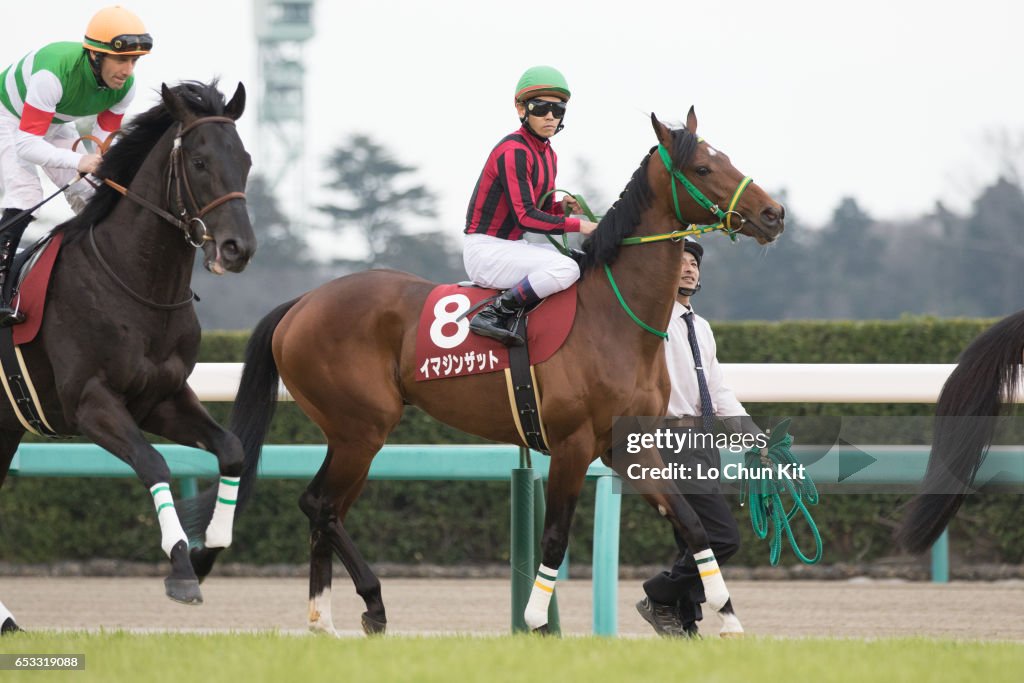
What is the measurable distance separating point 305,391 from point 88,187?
48.2 inches

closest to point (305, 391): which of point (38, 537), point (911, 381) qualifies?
point (911, 381)

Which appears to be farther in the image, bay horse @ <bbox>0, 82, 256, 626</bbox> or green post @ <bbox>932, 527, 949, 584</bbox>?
green post @ <bbox>932, 527, 949, 584</bbox>

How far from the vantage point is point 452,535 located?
29.3 feet

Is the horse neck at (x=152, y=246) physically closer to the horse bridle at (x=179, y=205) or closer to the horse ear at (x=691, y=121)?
the horse bridle at (x=179, y=205)

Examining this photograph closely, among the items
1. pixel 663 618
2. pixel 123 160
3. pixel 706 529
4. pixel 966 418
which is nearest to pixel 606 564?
pixel 663 618

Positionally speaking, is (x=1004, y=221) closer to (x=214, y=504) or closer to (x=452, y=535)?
(x=452, y=535)

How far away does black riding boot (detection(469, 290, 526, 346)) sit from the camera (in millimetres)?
5254

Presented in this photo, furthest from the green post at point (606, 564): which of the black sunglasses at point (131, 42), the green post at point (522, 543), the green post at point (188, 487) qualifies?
the green post at point (188, 487)

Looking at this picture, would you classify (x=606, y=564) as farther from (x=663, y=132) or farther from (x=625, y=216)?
(x=663, y=132)

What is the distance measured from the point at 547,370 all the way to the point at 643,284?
0.50 meters

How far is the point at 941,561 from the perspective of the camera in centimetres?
811

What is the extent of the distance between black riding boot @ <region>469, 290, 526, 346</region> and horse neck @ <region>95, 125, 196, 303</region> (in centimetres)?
111

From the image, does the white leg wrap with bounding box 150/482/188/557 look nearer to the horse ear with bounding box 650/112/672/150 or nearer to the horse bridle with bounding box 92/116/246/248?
the horse bridle with bounding box 92/116/246/248

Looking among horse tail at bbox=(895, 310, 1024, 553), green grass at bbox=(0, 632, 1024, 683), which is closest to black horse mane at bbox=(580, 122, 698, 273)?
horse tail at bbox=(895, 310, 1024, 553)
